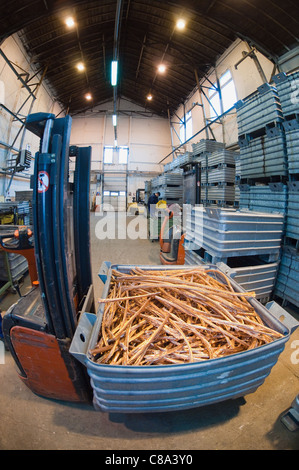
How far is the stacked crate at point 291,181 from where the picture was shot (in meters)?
2.66

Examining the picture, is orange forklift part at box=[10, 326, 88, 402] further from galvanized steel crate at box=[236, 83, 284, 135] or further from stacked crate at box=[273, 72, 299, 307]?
galvanized steel crate at box=[236, 83, 284, 135]

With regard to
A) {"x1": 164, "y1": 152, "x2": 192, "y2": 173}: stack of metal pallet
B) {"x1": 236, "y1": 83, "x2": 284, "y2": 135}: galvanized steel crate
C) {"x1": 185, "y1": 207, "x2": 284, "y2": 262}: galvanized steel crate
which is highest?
{"x1": 164, "y1": 152, "x2": 192, "y2": 173}: stack of metal pallet

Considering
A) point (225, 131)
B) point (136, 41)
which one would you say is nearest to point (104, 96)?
point (136, 41)

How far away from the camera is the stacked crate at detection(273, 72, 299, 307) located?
266cm

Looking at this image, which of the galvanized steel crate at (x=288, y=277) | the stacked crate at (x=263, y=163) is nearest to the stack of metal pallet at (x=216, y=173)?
the stacked crate at (x=263, y=163)

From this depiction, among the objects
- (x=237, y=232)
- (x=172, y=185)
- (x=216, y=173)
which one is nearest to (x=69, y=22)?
(x=172, y=185)

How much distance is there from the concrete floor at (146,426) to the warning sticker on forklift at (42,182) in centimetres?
174

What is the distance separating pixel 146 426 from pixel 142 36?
50.3ft

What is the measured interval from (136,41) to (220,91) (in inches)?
245

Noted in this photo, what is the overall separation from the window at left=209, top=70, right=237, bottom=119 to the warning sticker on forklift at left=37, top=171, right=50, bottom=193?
33.8 feet

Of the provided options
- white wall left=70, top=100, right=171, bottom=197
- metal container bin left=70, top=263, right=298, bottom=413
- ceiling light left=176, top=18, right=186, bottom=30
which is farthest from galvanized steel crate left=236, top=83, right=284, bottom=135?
white wall left=70, top=100, right=171, bottom=197

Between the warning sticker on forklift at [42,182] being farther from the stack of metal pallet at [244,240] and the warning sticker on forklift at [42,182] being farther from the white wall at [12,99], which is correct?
the white wall at [12,99]

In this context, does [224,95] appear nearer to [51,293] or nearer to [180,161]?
[180,161]
